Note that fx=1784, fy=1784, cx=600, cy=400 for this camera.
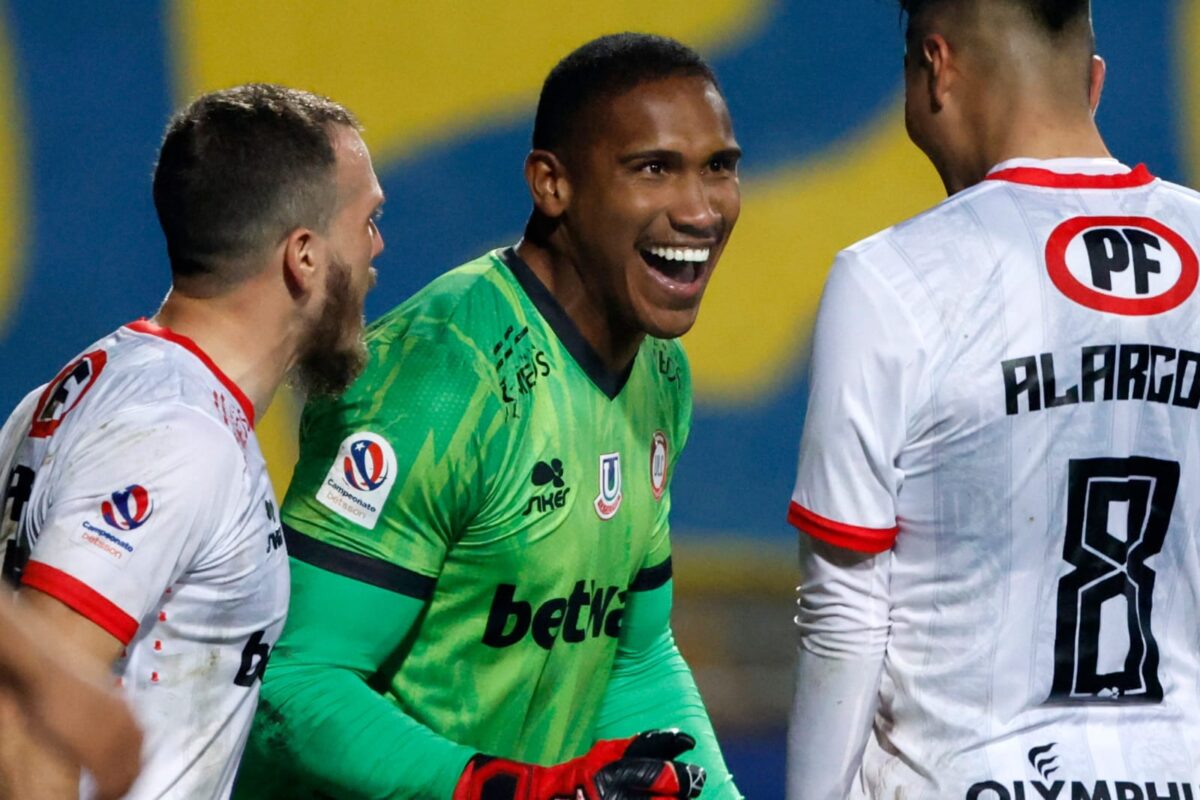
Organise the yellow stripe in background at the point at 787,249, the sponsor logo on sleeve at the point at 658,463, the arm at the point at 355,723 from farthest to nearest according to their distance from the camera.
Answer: the yellow stripe in background at the point at 787,249, the sponsor logo on sleeve at the point at 658,463, the arm at the point at 355,723

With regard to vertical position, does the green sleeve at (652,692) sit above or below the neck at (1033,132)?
below

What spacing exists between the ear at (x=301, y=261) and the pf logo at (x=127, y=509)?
1.84 feet

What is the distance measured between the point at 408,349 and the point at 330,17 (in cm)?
275

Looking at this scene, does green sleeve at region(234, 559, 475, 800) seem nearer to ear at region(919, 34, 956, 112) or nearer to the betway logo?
the betway logo

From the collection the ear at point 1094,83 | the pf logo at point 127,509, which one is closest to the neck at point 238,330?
the pf logo at point 127,509

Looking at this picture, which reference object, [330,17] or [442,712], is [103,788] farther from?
[330,17]

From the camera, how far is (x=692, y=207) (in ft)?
9.82

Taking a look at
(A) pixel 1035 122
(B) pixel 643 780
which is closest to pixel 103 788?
(B) pixel 643 780

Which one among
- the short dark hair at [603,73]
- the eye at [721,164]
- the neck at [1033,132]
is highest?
the short dark hair at [603,73]

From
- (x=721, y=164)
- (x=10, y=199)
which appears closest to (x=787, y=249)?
(x=10, y=199)

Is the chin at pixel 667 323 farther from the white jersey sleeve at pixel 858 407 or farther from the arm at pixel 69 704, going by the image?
the arm at pixel 69 704

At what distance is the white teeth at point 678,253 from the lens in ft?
9.85

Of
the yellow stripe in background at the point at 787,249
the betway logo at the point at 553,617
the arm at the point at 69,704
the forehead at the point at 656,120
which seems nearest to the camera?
the arm at the point at 69,704

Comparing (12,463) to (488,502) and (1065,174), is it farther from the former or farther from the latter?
(1065,174)
